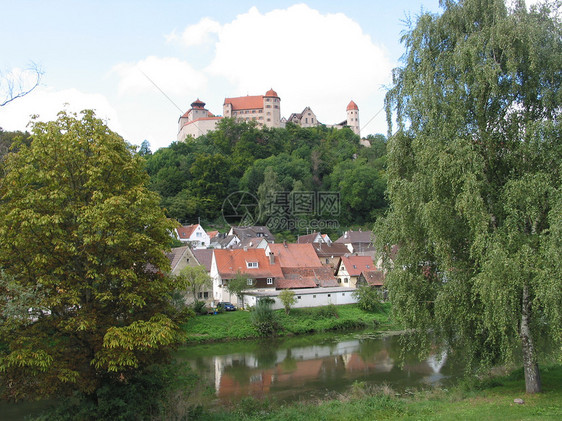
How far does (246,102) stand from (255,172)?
124 ft

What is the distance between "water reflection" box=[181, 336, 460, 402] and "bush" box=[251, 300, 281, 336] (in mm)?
1654

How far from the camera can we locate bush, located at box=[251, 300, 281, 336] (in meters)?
31.2

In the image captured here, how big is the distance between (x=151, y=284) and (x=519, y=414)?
880 cm

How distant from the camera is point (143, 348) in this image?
30.3ft

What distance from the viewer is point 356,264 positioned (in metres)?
43.6

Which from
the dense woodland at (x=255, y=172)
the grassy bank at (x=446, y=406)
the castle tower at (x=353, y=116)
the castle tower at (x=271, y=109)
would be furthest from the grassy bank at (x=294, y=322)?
the castle tower at (x=353, y=116)

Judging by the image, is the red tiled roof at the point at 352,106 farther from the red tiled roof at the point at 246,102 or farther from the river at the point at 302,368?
the river at the point at 302,368

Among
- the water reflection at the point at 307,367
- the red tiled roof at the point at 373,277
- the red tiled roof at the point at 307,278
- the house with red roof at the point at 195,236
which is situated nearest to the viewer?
the water reflection at the point at 307,367

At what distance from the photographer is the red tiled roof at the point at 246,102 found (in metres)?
109

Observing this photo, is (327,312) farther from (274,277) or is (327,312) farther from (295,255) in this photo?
(295,255)

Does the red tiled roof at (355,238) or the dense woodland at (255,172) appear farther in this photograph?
the dense woodland at (255,172)

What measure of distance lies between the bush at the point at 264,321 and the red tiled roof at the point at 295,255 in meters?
9.92

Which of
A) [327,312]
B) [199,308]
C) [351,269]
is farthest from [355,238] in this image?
[199,308]

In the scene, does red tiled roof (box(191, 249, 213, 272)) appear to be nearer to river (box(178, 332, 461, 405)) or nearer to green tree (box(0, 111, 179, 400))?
river (box(178, 332, 461, 405))
